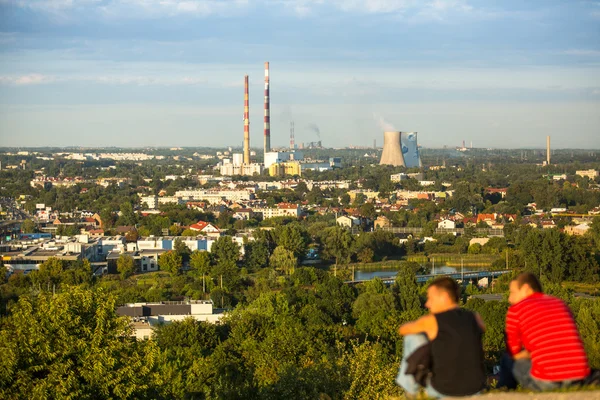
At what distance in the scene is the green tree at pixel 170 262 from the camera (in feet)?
52.9

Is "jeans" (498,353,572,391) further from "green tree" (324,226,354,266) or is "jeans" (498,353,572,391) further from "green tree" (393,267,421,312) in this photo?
"green tree" (324,226,354,266)

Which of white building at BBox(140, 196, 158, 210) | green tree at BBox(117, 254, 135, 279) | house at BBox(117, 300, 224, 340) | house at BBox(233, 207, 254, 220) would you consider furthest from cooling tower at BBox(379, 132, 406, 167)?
house at BBox(117, 300, 224, 340)

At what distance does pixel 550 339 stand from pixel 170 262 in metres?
14.6

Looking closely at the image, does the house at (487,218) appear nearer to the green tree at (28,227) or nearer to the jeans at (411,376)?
the green tree at (28,227)

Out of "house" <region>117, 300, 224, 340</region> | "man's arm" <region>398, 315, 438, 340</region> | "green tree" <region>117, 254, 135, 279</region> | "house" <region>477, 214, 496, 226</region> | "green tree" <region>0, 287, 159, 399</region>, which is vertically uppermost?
"man's arm" <region>398, 315, 438, 340</region>

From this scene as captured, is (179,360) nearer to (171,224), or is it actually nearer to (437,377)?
(437,377)

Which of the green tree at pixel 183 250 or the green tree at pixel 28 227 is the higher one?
the green tree at pixel 183 250

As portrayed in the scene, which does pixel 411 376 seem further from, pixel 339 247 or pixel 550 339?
pixel 339 247

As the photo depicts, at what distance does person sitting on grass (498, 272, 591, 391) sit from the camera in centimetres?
197

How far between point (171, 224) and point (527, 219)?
9599mm

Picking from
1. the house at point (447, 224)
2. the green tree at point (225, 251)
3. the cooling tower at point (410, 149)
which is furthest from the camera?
the cooling tower at point (410, 149)

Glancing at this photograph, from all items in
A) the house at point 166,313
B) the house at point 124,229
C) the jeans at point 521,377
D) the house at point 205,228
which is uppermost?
the jeans at point 521,377

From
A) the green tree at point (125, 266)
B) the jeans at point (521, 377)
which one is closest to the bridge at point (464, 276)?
the green tree at point (125, 266)

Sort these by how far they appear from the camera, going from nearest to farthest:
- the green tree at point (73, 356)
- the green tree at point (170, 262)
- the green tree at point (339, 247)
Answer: the green tree at point (73, 356)
the green tree at point (170, 262)
the green tree at point (339, 247)
